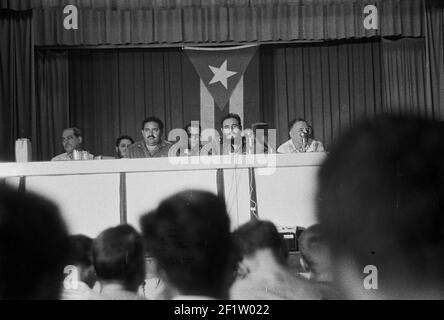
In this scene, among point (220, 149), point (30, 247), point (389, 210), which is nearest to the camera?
point (389, 210)

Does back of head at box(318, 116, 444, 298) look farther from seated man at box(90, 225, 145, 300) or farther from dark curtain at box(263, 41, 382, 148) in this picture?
dark curtain at box(263, 41, 382, 148)

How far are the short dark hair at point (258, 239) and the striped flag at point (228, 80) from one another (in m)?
3.01

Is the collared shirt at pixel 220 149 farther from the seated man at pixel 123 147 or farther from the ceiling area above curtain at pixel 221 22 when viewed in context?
the ceiling area above curtain at pixel 221 22

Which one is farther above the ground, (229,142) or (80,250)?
(229,142)

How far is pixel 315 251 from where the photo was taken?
2.31 meters

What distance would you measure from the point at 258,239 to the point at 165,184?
388mm

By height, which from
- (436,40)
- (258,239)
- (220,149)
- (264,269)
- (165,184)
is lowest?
(264,269)

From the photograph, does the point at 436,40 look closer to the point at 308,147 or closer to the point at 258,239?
the point at 308,147

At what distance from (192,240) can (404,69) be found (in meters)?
3.45

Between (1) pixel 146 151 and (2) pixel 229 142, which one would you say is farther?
(1) pixel 146 151

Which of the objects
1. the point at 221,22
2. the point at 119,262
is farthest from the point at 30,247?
the point at 221,22

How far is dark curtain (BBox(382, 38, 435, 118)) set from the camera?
5.20 metres

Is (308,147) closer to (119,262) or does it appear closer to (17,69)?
(119,262)

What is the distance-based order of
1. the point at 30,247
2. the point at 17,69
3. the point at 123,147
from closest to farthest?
the point at 30,247 → the point at 123,147 → the point at 17,69
